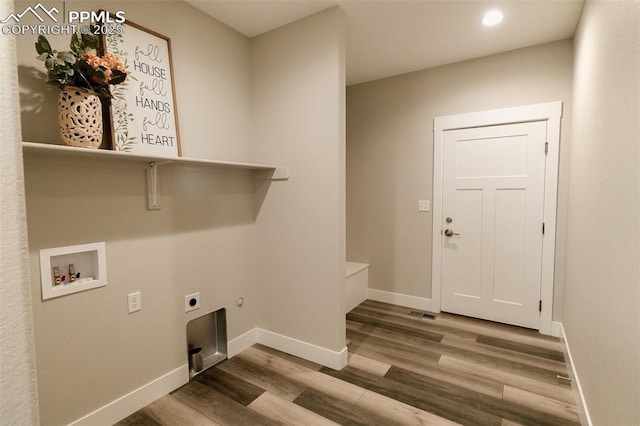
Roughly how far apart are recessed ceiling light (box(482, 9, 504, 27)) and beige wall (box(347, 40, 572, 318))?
1.95 ft

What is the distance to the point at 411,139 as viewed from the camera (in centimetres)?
334

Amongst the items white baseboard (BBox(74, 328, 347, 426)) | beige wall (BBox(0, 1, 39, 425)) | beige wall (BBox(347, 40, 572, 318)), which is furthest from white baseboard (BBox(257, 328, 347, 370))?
beige wall (BBox(0, 1, 39, 425))

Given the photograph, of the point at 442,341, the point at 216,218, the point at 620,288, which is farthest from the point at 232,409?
the point at 620,288

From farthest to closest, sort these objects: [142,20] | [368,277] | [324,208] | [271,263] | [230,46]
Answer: [368,277] < [271,263] < [230,46] < [324,208] < [142,20]

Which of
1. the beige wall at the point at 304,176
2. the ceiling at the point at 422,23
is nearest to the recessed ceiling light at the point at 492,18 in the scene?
the ceiling at the point at 422,23

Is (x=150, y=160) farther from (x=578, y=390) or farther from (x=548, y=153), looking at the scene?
(x=548, y=153)

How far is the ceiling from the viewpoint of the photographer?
2119 millimetres

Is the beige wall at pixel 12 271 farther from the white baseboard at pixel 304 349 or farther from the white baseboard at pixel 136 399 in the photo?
the white baseboard at pixel 304 349

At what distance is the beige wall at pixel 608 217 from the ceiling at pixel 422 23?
33 cm

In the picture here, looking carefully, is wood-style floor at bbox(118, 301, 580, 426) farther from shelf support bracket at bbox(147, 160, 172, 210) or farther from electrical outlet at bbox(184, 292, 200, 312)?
shelf support bracket at bbox(147, 160, 172, 210)

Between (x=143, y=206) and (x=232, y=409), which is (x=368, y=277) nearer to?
(x=232, y=409)

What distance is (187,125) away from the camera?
2.11 meters

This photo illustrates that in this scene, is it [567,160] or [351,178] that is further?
[351,178]

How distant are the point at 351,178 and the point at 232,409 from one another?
2680 millimetres
